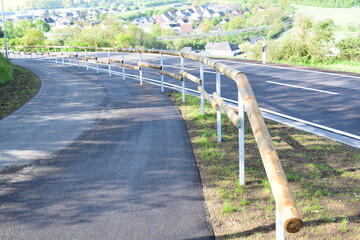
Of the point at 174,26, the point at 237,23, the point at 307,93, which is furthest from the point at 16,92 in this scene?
the point at 174,26

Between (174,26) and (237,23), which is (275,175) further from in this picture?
(174,26)

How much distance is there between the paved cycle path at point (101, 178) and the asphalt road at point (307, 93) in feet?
9.38

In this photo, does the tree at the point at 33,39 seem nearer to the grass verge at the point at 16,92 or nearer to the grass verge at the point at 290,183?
the grass verge at the point at 16,92

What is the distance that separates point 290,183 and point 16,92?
38.4ft

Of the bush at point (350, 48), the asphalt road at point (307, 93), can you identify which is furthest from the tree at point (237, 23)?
the asphalt road at point (307, 93)

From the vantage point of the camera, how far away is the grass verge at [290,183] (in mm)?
3762

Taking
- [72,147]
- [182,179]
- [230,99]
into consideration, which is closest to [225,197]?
[182,179]

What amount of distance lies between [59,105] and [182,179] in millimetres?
6956

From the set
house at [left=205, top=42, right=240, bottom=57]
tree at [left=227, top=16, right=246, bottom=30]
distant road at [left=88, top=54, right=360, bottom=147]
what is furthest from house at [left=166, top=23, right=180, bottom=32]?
distant road at [left=88, top=54, right=360, bottom=147]

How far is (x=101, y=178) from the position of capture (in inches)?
208

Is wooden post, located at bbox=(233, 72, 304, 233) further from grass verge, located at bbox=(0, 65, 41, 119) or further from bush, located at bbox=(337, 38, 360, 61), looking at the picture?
bush, located at bbox=(337, 38, 360, 61)

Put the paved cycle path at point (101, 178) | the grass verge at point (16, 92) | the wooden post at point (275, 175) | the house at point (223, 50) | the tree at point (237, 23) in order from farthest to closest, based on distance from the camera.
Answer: the tree at point (237, 23) < the house at point (223, 50) < the grass verge at point (16, 92) < the paved cycle path at point (101, 178) < the wooden post at point (275, 175)

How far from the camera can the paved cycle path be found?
12.9 ft

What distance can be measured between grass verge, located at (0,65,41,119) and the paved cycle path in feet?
4.41
